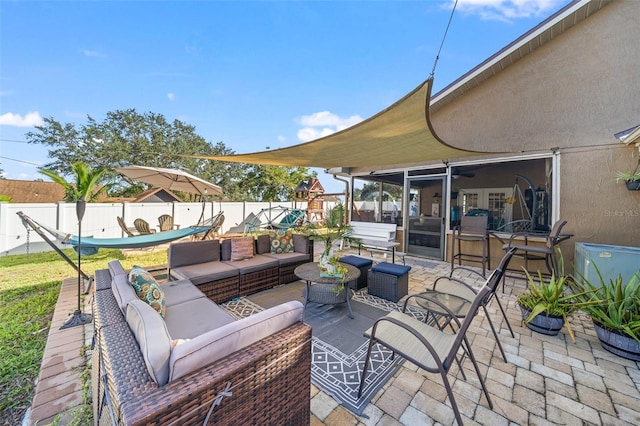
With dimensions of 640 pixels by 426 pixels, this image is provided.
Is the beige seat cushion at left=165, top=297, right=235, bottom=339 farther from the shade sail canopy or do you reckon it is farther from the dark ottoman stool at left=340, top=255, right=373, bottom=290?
the shade sail canopy

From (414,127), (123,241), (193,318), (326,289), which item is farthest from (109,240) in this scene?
(414,127)

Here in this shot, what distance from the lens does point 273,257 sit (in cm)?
470

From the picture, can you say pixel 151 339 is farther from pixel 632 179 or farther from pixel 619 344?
pixel 632 179

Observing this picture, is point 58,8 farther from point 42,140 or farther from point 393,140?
point 42,140

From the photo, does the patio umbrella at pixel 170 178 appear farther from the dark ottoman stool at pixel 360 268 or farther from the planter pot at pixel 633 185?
the planter pot at pixel 633 185

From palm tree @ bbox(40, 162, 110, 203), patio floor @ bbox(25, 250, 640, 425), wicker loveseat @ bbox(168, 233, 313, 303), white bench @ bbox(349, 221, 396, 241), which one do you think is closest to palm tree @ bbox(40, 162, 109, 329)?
palm tree @ bbox(40, 162, 110, 203)

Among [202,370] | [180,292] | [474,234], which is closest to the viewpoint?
Answer: [202,370]

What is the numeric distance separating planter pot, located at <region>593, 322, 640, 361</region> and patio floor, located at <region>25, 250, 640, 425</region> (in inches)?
3.0

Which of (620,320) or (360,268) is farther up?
(360,268)

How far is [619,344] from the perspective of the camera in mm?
2621

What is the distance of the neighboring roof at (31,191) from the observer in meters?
18.4

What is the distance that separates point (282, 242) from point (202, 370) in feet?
12.5

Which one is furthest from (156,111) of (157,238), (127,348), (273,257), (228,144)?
(127,348)

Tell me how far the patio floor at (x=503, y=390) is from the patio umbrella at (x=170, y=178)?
3981 mm
